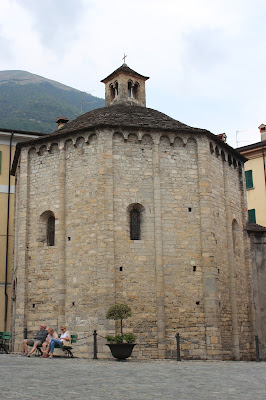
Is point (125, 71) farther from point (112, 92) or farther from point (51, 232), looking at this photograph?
point (51, 232)

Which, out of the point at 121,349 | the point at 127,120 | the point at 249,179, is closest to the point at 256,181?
the point at 249,179

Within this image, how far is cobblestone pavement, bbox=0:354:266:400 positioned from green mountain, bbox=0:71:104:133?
2911 inches

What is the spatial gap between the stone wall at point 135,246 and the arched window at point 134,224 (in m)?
0.31

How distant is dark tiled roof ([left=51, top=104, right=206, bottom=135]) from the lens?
22.3m

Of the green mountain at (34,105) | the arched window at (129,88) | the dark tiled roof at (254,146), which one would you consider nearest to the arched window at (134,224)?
the arched window at (129,88)

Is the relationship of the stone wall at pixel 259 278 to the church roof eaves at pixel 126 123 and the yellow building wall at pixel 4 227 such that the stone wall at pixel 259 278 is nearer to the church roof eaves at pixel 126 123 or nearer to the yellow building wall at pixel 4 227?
the church roof eaves at pixel 126 123

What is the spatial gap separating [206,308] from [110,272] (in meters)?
4.13

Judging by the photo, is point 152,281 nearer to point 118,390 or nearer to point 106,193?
point 106,193

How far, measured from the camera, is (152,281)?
20766 mm

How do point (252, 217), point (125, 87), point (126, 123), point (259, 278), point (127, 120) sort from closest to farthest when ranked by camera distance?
Answer: point (126, 123)
point (127, 120)
point (259, 278)
point (125, 87)
point (252, 217)

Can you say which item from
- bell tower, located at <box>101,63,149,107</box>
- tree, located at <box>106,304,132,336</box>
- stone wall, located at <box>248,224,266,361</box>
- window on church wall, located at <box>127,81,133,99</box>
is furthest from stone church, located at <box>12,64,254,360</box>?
window on church wall, located at <box>127,81,133,99</box>

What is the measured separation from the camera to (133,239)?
21.6 meters

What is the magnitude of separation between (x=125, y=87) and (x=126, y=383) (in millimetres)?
20487

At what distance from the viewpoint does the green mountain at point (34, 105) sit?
96.1m
